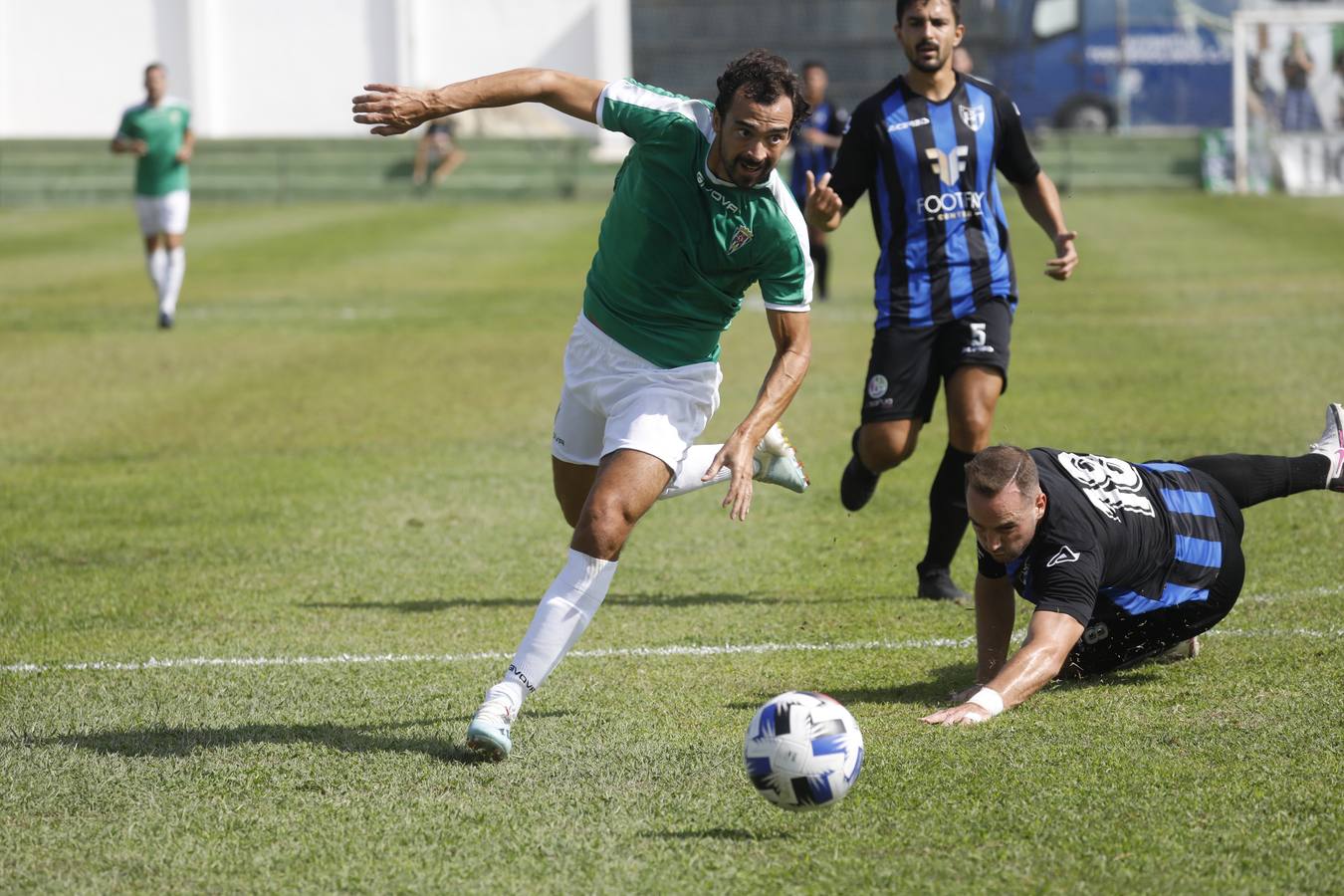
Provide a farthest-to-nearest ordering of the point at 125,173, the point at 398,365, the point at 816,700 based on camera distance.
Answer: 1. the point at 125,173
2. the point at 398,365
3. the point at 816,700

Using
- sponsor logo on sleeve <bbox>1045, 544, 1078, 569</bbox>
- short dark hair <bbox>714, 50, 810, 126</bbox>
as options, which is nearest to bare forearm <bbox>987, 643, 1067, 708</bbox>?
sponsor logo on sleeve <bbox>1045, 544, 1078, 569</bbox>

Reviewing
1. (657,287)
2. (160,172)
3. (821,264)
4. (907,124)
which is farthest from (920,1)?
(160,172)

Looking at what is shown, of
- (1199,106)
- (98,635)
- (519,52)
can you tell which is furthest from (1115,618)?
(519,52)

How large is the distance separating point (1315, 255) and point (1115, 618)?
1826 centimetres

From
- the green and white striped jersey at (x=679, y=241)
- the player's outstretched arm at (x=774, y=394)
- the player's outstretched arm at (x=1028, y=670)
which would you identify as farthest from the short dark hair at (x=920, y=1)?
the player's outstretched arm at (x=1028, y=670)

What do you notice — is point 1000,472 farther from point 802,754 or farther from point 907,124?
point 907,124

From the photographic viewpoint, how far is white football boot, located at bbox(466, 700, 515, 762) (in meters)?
5.13

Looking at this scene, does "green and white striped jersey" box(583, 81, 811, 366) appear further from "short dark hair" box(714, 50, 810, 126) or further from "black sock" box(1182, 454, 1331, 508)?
"black sock" box(1182, 454, 1331, 508)

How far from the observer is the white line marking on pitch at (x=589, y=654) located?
6391mm

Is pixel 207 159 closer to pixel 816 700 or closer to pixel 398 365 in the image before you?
pixel 398 365

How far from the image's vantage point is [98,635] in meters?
6.87

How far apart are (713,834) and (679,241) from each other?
1.99 meters

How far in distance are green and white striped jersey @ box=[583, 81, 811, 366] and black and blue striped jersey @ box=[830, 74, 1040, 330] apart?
65.2 inches

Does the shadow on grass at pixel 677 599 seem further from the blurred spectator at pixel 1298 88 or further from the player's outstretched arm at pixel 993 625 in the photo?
the blurred spectator at pixel 1298 88
